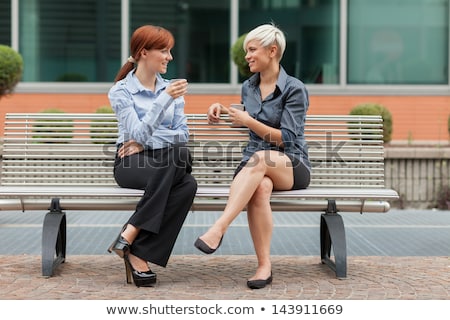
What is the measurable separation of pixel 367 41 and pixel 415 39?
0.73m

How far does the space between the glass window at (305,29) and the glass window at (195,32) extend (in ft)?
1.17

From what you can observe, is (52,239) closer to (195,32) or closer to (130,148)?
(130,148)

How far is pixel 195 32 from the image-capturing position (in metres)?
12.9

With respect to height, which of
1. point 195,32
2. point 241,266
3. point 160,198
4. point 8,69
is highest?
point 195,32

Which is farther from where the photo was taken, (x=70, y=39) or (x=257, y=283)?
A: (x=70, y=39)

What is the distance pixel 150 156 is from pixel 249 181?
2.01ft

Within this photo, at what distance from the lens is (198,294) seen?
4668 mm

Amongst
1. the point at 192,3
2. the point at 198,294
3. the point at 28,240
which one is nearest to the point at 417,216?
the point at 28,240

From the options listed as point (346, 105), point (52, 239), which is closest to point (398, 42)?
point (346, 105)

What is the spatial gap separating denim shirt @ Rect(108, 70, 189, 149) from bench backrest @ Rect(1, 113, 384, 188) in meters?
0.66

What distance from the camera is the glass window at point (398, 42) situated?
13133mm

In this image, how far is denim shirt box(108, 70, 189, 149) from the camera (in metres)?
4.87

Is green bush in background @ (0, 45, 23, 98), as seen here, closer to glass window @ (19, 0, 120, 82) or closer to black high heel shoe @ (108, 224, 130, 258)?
glass window @ (19, 0, 120, 82)

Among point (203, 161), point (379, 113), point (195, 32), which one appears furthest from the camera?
point (195, 32)
